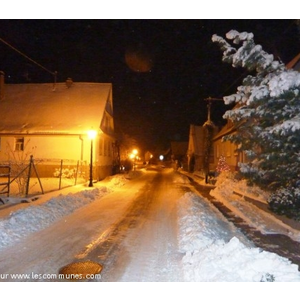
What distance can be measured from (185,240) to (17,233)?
398cm

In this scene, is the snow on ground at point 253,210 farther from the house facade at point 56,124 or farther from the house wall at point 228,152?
the house facade at point 56,124

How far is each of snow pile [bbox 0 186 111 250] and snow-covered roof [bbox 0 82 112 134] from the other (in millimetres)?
13572

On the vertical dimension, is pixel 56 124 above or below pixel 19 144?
above

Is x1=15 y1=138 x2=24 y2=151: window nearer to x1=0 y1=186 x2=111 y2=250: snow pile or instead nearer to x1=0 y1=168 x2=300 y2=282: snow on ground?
x1=0 y1=186 x2=111 y2=250: snow pile

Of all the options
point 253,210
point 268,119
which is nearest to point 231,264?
point 268,119

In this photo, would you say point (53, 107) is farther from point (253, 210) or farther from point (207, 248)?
point (207, 248)

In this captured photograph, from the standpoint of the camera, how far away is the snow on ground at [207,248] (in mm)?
5270

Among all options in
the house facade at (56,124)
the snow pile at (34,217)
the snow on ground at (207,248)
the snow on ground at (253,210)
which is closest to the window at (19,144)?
the house facade at (56,124)

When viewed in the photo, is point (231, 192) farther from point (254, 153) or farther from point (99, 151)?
point (99, 151)

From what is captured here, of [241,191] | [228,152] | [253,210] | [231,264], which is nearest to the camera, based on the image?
[231,264]

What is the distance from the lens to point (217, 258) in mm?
5879

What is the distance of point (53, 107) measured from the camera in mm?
30125

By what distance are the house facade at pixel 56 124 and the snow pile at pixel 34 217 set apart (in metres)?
11.3

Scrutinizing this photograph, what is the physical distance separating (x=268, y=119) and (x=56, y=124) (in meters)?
21.1
